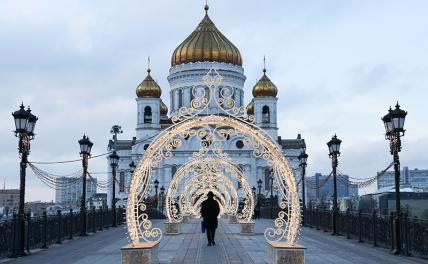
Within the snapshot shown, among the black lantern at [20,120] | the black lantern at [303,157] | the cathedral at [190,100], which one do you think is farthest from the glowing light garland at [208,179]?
the cathedral at [190,100]

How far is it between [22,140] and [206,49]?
63.0m

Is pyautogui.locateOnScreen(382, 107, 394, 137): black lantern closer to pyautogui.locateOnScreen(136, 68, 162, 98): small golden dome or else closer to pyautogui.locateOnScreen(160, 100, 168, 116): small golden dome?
pyautogui.locateOnScreen(136, 68, 162, 98): small golden dome

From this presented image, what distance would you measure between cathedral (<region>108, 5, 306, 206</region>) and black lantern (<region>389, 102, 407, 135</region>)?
54742 mm

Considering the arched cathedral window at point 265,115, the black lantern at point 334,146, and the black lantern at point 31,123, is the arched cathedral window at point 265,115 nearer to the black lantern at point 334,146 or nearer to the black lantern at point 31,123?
the black lantern at point 334,146

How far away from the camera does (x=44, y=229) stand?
1880 cm

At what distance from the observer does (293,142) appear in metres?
82.8

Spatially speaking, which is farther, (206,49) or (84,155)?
(206,49)

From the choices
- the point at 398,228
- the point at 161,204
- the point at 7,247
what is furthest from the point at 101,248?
the point at 161,204

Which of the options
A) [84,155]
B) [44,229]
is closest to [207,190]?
[84,155]

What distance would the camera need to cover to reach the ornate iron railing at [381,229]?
15.0 metres

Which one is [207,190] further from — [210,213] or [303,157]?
[210,213]

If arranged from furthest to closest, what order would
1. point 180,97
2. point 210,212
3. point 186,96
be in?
point 180,97
point 186,96
point 210,212

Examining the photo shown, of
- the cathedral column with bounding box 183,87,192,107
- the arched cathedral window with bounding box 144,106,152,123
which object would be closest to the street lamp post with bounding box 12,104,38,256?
the arched cathedral window with bounding box 144,106,152,123

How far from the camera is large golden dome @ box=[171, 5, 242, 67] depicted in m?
78.6
